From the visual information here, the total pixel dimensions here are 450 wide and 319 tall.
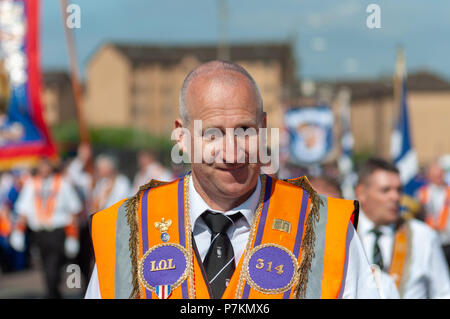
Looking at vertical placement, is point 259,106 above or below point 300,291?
above

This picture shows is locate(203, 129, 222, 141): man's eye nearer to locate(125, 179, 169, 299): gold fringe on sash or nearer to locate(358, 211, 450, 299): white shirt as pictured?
locate(125, 179, 169, 299): gold fringe on sash

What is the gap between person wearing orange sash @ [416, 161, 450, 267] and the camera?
10.2 m

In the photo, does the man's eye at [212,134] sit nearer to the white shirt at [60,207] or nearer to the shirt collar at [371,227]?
the shirt collar at [371,227]

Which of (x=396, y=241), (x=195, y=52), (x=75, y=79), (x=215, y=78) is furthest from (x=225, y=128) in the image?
(x=195, y=52)

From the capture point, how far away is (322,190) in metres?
4.66

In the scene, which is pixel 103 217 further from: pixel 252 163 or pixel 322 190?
pixel 322 190

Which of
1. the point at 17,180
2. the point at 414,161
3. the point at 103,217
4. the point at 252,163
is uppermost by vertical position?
the point at 252,163

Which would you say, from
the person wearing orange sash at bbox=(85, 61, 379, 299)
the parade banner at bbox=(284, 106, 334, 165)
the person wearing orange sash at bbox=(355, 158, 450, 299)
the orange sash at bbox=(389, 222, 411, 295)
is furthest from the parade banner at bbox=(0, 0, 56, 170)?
the parade banner at bbox=(284, 106, 334, 165)

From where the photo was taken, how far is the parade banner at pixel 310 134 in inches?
629

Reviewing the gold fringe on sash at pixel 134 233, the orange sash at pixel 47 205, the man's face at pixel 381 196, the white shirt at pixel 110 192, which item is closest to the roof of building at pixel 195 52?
the white shirt at pixel 110 192

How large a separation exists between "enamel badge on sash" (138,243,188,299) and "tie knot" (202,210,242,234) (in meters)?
0.12

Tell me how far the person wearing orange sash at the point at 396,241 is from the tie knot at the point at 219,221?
90.1 inches
